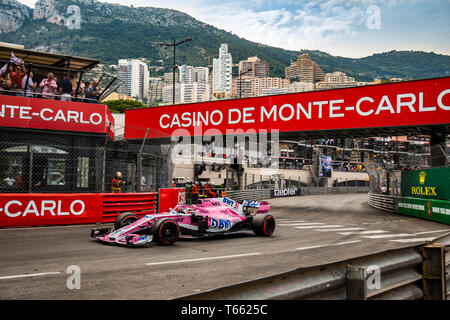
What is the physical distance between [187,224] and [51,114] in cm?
1120

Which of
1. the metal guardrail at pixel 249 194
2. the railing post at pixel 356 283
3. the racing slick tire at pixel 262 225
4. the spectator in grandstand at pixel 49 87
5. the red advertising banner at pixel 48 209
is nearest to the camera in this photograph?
the railing post at pixel 356 283

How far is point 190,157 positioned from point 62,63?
2133cm

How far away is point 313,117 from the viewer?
20.2m

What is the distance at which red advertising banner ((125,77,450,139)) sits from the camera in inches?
699

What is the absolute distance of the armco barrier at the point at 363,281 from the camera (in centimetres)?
273

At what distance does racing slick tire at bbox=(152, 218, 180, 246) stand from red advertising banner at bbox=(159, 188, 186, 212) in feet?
22.0

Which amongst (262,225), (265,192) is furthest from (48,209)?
(265,192)

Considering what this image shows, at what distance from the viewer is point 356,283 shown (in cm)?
325

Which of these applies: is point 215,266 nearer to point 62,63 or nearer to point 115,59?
point 62,63

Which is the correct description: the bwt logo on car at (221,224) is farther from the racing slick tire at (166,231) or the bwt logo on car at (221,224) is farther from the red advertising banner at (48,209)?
the red advertising banner at (48,209)

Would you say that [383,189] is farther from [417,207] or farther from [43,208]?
[43,208]

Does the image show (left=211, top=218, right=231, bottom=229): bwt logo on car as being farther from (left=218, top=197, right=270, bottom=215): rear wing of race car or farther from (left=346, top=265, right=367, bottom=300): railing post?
(left=346, top=265, right=367, bottom=300): railing post

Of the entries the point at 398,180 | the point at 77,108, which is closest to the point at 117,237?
the point at 77,108

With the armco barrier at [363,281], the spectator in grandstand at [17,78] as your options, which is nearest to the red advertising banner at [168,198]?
the spectator in grandstand at [17,78]
